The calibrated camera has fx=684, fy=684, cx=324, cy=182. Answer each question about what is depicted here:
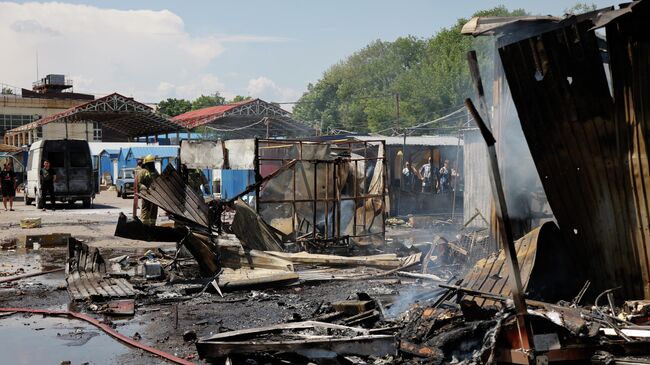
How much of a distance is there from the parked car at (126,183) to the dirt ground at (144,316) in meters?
19.1

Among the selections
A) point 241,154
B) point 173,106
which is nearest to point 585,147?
A: point 241,154

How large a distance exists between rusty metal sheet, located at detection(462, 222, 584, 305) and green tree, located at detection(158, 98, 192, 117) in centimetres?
7610

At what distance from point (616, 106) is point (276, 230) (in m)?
7.15

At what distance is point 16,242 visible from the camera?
16438 millimetres

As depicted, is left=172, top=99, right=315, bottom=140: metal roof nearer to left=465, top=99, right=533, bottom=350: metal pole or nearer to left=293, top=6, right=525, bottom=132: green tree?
left=293, top=6, right=525, bottom=132: green tree

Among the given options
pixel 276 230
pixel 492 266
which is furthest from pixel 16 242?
pixel 492 266

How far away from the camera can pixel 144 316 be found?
356 inches

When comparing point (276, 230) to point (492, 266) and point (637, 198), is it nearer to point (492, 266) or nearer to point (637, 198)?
point (492, 266)

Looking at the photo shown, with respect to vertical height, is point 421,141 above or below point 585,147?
above

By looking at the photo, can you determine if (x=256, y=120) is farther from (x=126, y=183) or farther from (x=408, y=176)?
(x=408, y=176)

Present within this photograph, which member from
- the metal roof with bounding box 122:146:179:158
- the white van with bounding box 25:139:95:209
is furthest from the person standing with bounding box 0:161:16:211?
the metal roof with bounding box 122:146:179:158

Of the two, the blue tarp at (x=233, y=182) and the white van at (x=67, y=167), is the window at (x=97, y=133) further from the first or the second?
the white van at (x=67, y=167)

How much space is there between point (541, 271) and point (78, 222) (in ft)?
53.8

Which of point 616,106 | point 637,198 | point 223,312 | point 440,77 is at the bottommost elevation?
point 223,312
